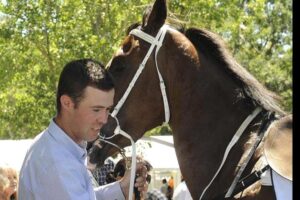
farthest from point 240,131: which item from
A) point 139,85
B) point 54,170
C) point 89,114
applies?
point 54,170

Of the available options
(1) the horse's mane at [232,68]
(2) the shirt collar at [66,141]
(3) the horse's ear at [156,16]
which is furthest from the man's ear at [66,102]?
(3) the horse's ear at [156,16]

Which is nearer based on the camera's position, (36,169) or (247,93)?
(36,169)

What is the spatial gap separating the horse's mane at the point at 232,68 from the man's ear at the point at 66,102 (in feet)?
4.84

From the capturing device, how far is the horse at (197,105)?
3.84m

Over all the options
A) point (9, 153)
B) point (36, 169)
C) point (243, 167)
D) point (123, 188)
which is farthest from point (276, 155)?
point (9, 153)

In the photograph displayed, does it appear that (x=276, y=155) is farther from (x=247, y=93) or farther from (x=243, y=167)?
(x=247, y=93)

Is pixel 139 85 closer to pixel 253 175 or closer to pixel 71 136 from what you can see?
pixel 253 175

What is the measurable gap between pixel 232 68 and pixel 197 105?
13.2 inches

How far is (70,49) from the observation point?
1273cm

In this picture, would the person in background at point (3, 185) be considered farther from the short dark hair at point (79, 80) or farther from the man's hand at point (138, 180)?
the short dark hair at point (79, 80)

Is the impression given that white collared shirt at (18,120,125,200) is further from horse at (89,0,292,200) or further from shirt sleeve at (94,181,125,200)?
horse at (89,0,292,200)

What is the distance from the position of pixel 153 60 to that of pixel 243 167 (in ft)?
3.39

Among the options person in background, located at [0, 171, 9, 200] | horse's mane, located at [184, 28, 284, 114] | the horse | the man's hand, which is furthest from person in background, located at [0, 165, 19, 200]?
horse's mane, located at [184, 28, 284, 114]

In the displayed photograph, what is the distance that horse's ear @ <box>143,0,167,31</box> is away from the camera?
4281 mm
